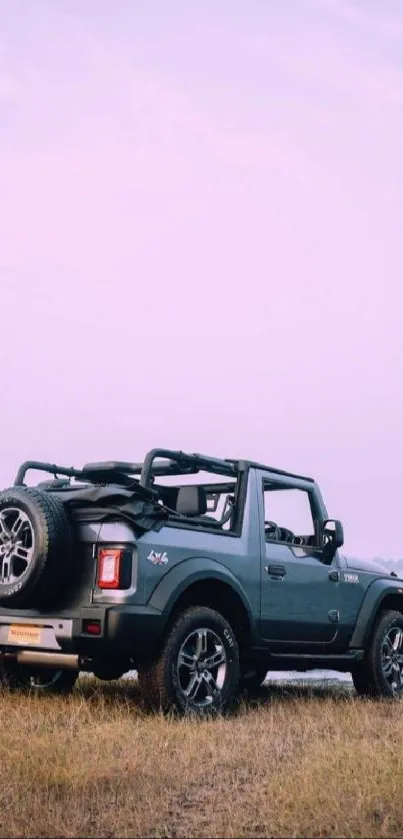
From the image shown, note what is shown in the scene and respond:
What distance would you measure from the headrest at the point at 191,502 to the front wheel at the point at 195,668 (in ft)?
2.38

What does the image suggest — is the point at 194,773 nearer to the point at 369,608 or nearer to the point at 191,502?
the point at 191,502

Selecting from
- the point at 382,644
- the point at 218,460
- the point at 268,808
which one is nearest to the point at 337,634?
the point at 382,644

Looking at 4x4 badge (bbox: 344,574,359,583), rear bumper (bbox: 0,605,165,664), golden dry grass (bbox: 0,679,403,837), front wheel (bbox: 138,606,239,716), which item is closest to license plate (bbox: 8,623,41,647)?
rear bumper (bbox: 0,605,165,664)

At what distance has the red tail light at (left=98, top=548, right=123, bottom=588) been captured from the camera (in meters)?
7.05

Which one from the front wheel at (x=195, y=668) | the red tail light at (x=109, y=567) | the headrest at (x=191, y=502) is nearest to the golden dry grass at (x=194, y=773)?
the front wheel at (x=195, y=668)

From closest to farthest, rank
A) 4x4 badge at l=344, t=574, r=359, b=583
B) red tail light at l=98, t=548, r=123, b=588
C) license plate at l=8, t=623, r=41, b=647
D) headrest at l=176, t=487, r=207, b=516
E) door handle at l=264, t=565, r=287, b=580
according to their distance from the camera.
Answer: red tail light at l=98, t=548, r=123, b=588 → license plate at l=8, t=623, r=41, b=647 → headrest at l=176, t=487, r=207, b=516 → door handle at l=264, t=565, r=287, b=580 → 4x4 badge at l=344, t=574, r=359, b=583

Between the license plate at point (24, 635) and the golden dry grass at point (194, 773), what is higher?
the license plate at point (24, 635)

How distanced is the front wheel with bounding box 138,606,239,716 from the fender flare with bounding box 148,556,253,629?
0.23 metres

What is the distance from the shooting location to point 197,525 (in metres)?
7.92

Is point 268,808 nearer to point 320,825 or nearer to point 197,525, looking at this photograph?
point 320,825

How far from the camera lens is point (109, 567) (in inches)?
279

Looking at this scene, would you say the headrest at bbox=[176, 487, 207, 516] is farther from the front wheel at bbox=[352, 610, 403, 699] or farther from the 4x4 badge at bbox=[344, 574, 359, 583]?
the front wheel at bbox=[352, 610, 403, 699]

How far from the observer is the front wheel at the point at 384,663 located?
947cm

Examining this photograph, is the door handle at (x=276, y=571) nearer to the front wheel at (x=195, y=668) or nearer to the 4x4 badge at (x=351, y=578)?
the front wheel at (x=195, y=668)
